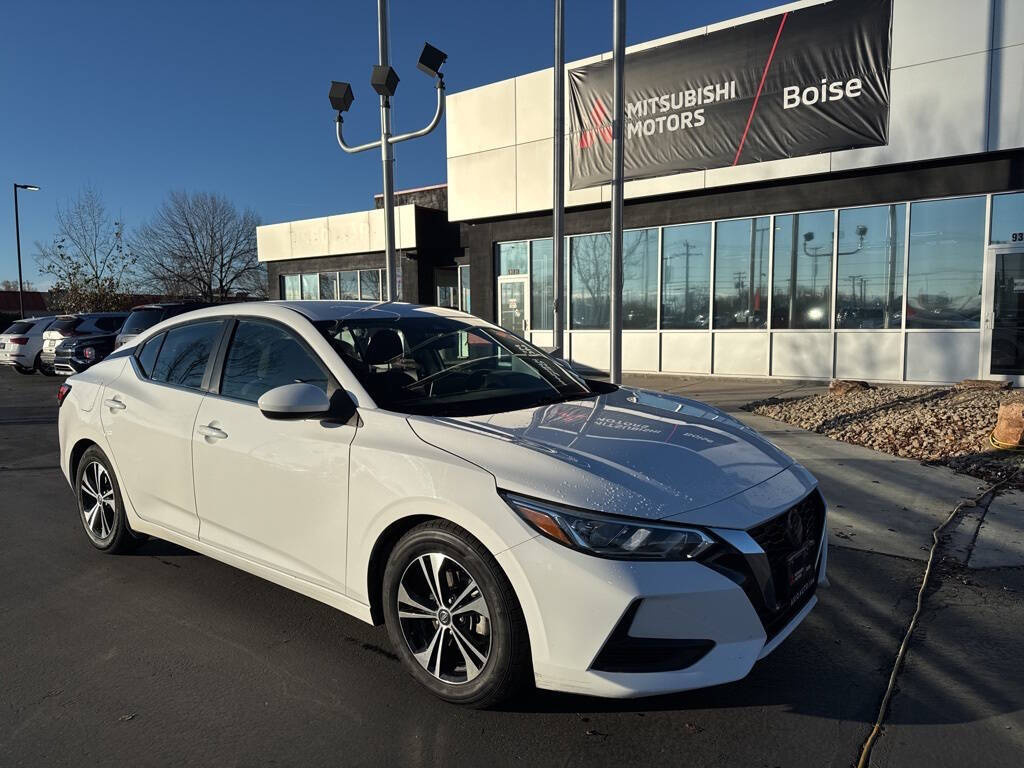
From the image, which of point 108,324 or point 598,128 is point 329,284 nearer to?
point 108,324

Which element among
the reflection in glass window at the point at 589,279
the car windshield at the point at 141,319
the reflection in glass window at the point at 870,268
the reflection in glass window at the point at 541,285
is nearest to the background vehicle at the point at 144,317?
the car windshield at the point at 141,319

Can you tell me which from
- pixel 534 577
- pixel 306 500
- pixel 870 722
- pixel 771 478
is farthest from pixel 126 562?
pixel 870 722

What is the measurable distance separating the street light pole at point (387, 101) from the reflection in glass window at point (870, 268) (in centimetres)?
788

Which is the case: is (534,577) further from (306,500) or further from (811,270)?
(811,270)

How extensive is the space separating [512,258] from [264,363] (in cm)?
1437

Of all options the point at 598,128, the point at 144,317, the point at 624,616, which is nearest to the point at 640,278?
the point at 598,128

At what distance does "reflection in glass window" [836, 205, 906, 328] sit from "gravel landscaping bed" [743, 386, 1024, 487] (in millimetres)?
2216

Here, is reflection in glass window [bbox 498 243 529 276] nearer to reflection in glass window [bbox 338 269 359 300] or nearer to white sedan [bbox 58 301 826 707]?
reflection in glass window [bbox 338 269 359 300]

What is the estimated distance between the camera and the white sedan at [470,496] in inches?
95.8

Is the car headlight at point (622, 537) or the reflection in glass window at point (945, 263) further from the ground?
the reflection in glass window at point (945, 263)

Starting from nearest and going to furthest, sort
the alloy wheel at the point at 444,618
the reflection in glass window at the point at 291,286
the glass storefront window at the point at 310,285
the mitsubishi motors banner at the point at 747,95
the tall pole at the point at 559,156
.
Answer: the alloy wheel at the point at 444,618
the tall pole at the point at 559,156
the mitsubishi motors banner at the point at 747,95
the glass storefront window at the point at 310,285
the reflection in glass window at the point at 291,286

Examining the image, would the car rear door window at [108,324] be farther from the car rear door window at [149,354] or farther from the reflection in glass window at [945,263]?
the reflection in glass window at [945,263]

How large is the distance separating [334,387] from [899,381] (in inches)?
470

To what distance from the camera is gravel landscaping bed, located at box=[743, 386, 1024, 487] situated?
6793 mm
